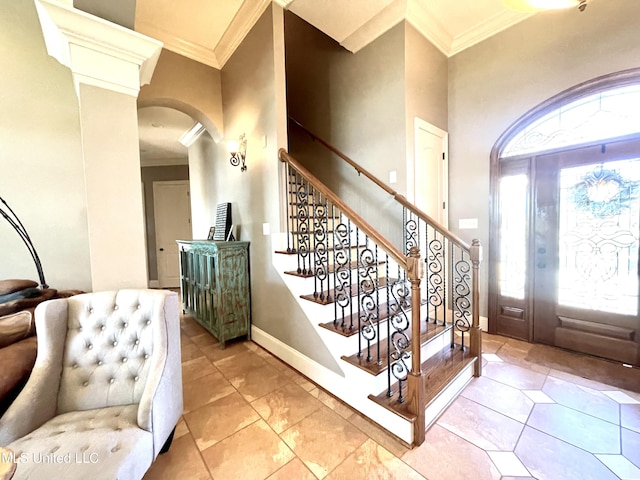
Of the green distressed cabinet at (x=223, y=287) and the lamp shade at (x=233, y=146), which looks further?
the lamp shade at (x=233, y=146)

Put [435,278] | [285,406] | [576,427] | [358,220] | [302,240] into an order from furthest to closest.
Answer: [435,278]
[302,240]
[285,406]
[358,220]
[576,427]

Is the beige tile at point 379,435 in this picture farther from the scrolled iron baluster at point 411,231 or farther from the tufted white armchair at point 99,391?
the scrolled iron baluster at point 411,231

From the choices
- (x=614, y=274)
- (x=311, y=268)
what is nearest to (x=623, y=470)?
(x=614, y=274)

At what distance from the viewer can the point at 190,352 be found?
2.82 m

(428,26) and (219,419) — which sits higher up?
(428,26)

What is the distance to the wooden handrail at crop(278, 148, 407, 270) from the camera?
61.5 inches

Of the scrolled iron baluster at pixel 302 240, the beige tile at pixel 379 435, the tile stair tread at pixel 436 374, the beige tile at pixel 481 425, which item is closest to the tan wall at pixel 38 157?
the scrolled iron baluster at pixel 302 240

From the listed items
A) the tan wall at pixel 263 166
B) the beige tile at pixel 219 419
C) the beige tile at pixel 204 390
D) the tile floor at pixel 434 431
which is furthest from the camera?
the tan wall at pixel 263 166

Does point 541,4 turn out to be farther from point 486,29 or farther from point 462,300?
point 462,300

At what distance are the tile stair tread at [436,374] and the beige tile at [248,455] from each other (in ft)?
2.16

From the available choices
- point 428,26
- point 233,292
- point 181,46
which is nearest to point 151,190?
point 181,46

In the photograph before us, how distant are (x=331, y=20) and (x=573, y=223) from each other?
3.29 meters

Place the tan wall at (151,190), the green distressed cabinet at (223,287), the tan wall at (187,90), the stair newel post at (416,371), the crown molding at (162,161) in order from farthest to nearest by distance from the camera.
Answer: the crown molding at (162,161) < the tan wall at (151,190) < the tan wall at (187,90) < the green distressed cabinet at (223,287) < the stair newel post at (416,371)

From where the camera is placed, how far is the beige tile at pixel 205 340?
300 cm
